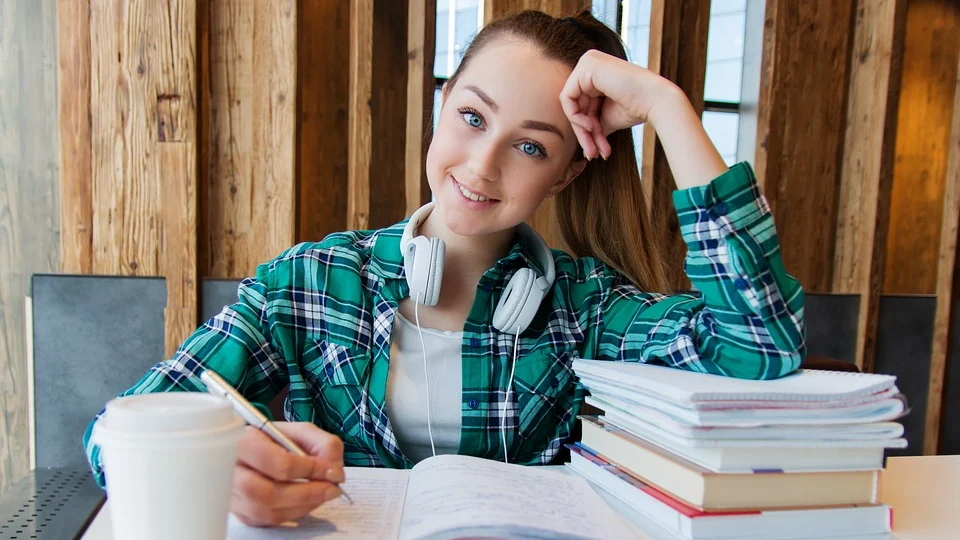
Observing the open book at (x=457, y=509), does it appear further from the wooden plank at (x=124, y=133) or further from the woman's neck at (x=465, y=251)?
the wooden plank at (x=124, y=133)

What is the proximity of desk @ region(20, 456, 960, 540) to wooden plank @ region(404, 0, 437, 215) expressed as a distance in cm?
143

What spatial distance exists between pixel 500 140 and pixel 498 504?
0.62 meters

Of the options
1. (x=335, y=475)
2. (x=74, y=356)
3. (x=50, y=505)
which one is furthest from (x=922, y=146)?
(x=50, y=505)

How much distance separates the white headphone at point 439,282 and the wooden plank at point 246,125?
0.98m

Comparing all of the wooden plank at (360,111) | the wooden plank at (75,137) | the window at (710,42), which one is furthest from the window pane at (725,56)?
the wooden plank at (75,137)

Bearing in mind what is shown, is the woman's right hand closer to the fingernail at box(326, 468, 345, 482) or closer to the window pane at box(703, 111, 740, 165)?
the fingernail at box(326, 468, 345, 482)

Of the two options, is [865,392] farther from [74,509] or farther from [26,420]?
[26,420]

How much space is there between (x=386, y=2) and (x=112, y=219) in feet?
3.62

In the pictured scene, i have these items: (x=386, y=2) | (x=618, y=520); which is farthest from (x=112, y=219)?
(x=618, y=520)

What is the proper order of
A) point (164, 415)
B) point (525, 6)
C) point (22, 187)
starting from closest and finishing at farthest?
1. point (164, 415)
2. point (22, 187)
3. point (525, 6)

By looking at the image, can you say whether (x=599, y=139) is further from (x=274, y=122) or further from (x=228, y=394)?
(x=274, y=122)

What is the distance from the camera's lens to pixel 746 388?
68cm

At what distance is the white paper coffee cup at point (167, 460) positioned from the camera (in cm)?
42

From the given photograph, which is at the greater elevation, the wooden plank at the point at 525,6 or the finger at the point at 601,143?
the wooden plank at the point at 525,6
